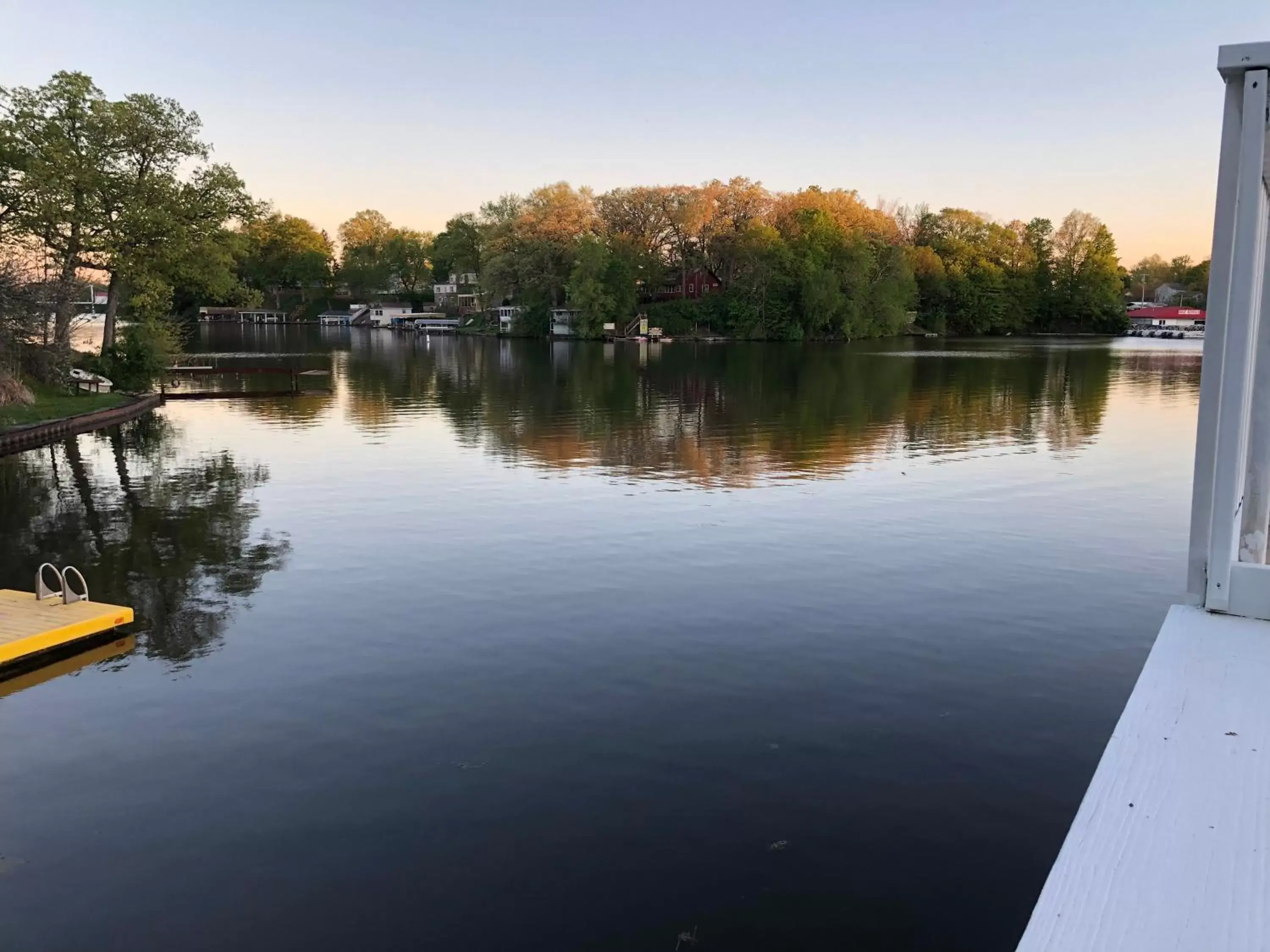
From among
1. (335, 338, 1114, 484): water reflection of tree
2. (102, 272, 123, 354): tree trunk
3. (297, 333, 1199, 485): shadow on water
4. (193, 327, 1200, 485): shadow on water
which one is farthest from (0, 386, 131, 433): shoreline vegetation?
(297, 333, 1199, 485): shadow on water

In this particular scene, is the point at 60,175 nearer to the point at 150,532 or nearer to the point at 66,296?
the point at 66,296

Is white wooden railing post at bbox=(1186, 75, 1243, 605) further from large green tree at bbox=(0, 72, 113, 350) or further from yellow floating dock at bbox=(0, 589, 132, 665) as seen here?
large green tree at bbox=(0, 72, 113, 350)

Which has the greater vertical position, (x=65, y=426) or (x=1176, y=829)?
(x=1176, y=829)

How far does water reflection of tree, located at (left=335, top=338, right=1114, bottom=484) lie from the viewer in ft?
91.4

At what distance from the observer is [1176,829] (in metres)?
3.27

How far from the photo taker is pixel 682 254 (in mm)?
114250

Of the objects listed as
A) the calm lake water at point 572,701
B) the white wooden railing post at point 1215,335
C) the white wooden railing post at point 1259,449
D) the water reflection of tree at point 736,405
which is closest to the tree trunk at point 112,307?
the water reflection of tree at point 736,405

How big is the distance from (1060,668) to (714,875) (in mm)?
5797

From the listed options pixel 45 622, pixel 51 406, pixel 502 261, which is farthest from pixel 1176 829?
pixel 502 261

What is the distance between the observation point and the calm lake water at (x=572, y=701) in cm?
713

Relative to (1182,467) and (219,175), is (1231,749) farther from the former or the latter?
(219,175)

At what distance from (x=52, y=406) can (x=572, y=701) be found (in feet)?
94.7

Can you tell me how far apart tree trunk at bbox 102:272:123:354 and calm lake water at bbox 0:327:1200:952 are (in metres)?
19.7

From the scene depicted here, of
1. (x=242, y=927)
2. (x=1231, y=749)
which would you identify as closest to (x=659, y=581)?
(x=242, y=927)
